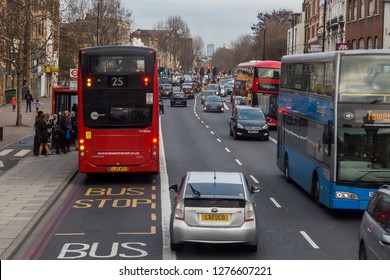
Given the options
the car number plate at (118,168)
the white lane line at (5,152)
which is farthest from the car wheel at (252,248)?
the white lane line at (5,152)

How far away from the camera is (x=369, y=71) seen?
59.2 feet

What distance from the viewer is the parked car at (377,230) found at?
10.9 m

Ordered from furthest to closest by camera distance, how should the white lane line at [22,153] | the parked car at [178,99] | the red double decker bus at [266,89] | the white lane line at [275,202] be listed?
1. the parked car at [178,99]
2. the red double decker bus at [266,89]
3. the white lane line at [22,153]
4. the white lane line at [275,202]

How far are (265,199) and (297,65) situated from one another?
455cm

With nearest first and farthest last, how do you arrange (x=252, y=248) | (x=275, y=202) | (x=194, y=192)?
1. (x=194, y=192)
2. (x=252, y=248)
3. (x=275, y=202)

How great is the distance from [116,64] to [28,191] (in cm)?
460

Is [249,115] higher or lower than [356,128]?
lower

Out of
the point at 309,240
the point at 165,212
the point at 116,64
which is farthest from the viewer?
the point at 116,64

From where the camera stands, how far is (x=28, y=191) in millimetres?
21891

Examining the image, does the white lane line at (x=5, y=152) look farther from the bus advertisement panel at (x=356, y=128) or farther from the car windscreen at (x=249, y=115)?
the bus advertisement panel at (x=356, y=128)

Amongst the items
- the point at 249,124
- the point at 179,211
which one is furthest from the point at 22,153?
the point at 179,211

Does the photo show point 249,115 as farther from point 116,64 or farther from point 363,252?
point 363,252

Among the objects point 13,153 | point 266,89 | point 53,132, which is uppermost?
point 266,89

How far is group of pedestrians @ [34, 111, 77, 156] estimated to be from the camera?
30391mm
